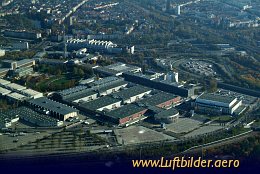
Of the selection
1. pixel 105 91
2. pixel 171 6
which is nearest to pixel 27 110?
pixel 105 91

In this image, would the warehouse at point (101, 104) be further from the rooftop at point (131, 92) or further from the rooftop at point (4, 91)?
the rooftop at point (4, 91)

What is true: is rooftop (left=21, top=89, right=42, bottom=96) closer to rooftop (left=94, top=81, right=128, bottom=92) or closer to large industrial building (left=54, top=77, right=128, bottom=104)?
large industrial building (left=54, top=77, right=128, bottom=104)

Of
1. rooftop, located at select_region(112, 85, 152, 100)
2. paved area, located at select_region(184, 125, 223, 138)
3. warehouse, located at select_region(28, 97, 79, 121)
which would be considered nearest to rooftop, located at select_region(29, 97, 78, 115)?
warehouse, located at select_region(28, 97, 79, 121)

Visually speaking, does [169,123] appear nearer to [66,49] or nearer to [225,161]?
[225,161]

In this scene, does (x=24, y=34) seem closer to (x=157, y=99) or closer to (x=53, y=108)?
(x=53, y=108)

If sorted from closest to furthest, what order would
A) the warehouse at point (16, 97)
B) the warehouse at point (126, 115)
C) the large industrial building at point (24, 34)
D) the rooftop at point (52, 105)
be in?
the warehouse at point (126, 115), the rooftop at point (52, 105), the warehouse at point (16, 97), the large industrial building at point (24, 34)

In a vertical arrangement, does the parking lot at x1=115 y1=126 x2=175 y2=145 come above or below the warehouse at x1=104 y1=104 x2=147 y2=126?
below

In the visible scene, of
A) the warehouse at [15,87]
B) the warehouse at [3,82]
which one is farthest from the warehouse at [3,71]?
the warehouse at [15,87]
